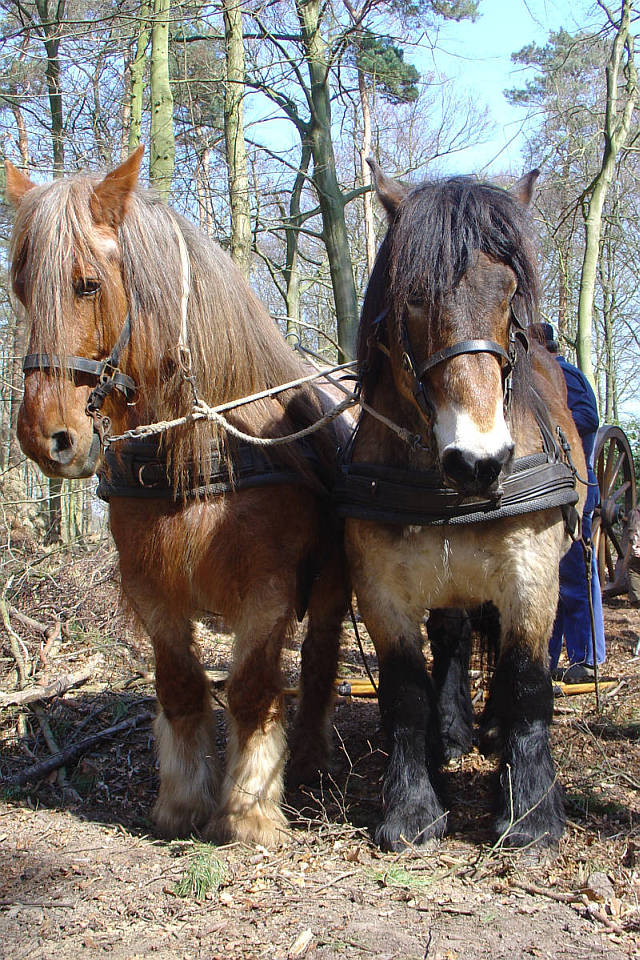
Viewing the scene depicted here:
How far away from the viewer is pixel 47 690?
4.34m

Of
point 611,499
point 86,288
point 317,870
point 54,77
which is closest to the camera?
point 86,288

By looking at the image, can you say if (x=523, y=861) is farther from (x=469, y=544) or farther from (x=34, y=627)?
(x=34, y=627)

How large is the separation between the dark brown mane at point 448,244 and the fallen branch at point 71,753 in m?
2.56

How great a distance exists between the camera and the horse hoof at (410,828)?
8.88 feet

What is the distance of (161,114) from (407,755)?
572cm

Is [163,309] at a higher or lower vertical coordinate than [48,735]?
higher

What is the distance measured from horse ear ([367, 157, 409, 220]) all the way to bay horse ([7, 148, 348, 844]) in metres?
0.64

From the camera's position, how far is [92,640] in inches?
213

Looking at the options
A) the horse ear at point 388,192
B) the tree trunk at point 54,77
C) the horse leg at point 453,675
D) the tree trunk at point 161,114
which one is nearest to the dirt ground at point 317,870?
the horse leg at point 453,675

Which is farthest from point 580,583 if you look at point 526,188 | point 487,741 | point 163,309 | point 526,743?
point 163,309

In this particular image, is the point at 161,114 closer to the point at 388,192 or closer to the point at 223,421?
the point at 388,192

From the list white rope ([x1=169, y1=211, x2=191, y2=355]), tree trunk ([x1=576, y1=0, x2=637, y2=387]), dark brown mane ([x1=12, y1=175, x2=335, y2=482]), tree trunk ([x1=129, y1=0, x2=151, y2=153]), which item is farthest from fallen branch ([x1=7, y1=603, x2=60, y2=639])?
tree trunk ([x1=576, y1=0, x2=637, y2=387])

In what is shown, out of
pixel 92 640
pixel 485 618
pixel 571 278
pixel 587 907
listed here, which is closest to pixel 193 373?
pixel 485 618

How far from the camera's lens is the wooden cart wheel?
18.8 feet
